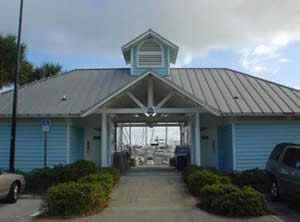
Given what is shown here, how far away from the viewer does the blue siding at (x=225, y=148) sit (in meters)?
22.0

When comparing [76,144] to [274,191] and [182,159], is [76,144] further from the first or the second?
[274,191]

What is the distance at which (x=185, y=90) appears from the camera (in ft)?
67.0

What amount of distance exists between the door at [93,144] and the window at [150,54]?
5139 millimetres

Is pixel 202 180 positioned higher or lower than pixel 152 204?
higher

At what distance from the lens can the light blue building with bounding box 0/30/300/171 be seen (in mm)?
21234

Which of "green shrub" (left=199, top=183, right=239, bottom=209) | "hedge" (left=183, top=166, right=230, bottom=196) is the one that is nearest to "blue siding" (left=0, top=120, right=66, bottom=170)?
"hedge" (left=183, top=166, right=230, bottom=196)

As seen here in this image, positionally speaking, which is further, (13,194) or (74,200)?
(13,194)

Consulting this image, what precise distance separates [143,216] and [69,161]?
10.3 m

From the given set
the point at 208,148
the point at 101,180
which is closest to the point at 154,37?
the point at 208,148

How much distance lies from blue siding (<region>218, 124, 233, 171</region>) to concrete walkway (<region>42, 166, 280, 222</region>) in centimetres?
343

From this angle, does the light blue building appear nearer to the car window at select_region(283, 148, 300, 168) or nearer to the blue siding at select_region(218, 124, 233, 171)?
the blue siding at select_region(218, 124, 233, 171)

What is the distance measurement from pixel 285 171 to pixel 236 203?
305 cm

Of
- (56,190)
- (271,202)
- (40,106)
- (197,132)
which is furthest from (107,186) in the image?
(40,106)

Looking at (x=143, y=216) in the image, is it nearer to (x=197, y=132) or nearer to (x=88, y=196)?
(x=88, y=196)
